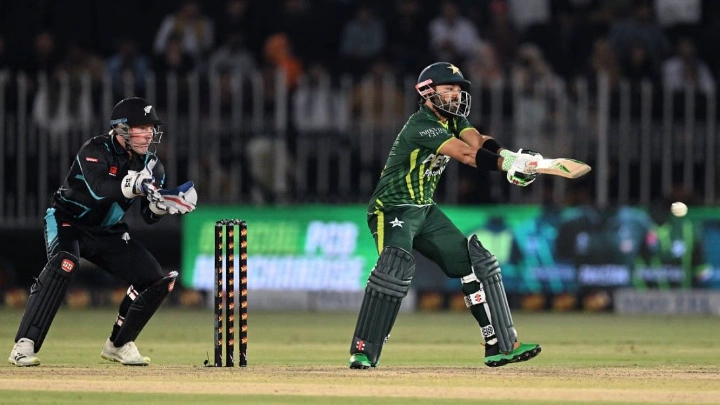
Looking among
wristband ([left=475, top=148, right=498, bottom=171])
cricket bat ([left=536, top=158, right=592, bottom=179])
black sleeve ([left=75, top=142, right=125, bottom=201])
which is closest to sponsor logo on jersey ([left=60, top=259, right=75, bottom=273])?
black sleeve ([left=75, top=142, right=125, bottom=201])

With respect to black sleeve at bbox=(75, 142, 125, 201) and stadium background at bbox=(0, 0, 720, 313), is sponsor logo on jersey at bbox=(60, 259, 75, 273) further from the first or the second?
stadium background at bbox=(0, 0, 720, 313)

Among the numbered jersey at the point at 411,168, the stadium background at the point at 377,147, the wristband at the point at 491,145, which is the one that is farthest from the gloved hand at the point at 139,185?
the stadium background at the point at 377,147

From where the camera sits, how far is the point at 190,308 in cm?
1962

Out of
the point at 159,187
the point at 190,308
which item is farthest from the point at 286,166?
the point at 159,187

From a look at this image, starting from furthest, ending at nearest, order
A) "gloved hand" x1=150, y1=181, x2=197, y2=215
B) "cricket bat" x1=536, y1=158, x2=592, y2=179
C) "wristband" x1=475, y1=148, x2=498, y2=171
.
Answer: "gloved hand" x1=150, y1=181, x2=197, y2=215 → "wristband" x1=475, y1=148, x2=498, y2=171 → "cricket bat" x1=536, y1=158, x2=592, y2=179

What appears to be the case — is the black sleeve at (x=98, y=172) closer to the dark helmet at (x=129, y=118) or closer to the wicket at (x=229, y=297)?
the dark helmet at (x=129, y=118)

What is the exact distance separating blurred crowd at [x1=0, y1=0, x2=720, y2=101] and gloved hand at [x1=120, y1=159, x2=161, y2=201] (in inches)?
374

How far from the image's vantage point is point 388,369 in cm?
1043

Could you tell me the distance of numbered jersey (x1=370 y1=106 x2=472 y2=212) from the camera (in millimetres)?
10539

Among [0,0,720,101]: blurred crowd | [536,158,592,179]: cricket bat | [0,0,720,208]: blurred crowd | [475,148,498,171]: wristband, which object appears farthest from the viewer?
[0,0,720,101]: blurred crowd

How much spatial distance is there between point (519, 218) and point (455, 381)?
30.8ft

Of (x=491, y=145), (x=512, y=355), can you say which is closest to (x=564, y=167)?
(x=491, y=145)

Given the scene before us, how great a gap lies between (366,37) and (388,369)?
1125cm

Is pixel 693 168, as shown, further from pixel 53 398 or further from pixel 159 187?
pixel 53 398
